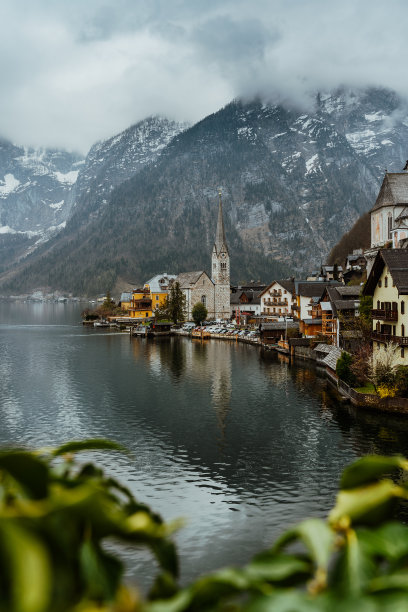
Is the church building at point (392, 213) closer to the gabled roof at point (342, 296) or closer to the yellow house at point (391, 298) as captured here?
the gabled roof at point (342, 296)

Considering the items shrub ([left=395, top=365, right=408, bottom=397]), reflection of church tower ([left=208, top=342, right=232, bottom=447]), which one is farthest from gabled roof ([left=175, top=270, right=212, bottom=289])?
shrub ([left=395, top=365, right=408, bottom=397])

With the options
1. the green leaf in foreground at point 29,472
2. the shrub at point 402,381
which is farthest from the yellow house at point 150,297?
the green leaf in foreground at point 29,472

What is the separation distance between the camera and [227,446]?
1118 inches

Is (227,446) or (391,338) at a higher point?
(391,338)

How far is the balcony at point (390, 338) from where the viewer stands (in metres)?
36.8

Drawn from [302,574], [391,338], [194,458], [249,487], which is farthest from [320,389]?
[302,574]

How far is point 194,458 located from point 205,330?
75952 millimetres

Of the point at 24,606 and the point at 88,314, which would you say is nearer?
the point at 24,606

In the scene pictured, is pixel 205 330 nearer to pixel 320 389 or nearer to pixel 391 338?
pixel 320 389

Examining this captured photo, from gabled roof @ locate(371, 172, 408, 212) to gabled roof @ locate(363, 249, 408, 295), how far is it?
22911 millimetres

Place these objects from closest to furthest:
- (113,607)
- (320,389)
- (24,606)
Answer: (24,606)
(113,607)
(320,389)

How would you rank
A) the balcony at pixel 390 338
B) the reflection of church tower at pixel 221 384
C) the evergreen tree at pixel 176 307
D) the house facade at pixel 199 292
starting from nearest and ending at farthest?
the reflection of church tower at pixel 221 384 < the balcony at pixel 390 338 < the evergreen tree at pixel 176 307 < the house facade at pixel 199 292

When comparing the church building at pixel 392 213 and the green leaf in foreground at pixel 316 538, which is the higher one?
the church building at pixel 392 213

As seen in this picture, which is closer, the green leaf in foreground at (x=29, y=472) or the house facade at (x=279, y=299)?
the green leaf in foreground at (x=29, y=472)
